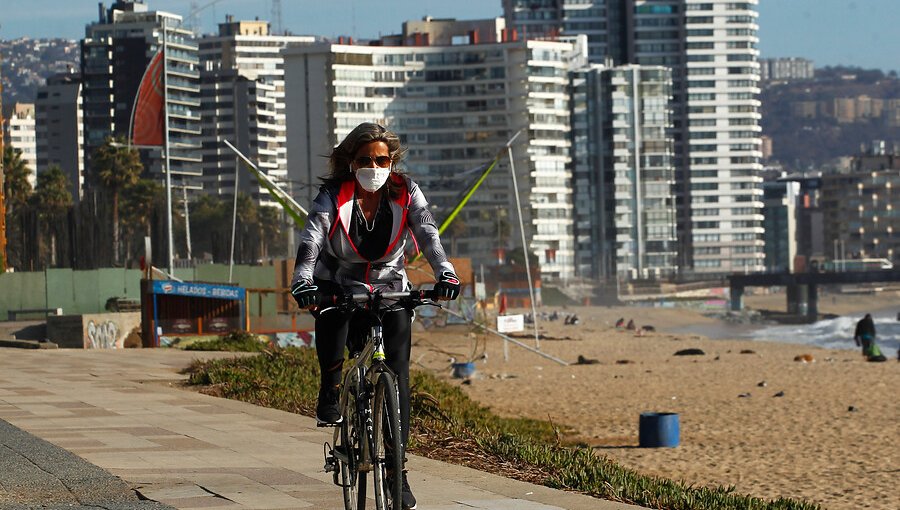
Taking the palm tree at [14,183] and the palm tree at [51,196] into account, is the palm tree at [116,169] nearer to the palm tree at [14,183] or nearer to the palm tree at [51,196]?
the palm tree at [51,196]

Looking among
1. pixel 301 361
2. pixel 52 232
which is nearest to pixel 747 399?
pixel 301 361

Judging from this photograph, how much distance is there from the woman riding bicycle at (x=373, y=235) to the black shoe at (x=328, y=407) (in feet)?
1.59

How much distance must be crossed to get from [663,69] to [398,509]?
593 feet

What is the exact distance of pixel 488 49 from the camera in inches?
6831

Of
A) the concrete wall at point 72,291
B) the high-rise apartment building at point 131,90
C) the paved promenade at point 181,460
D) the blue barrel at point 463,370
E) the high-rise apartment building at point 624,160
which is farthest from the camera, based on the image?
the high-rise apartment building at point 131,90

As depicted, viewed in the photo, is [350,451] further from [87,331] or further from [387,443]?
[87,331]

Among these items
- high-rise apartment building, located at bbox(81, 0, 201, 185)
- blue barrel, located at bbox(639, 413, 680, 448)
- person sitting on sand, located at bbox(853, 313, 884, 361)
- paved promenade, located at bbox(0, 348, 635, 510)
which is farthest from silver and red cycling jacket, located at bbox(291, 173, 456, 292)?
high-rise apartment building, located at bbox(81, 0, 201, 185)

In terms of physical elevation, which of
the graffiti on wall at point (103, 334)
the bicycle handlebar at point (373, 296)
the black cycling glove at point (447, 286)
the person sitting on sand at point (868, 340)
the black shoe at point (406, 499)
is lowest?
the person sitting on sand at point (868, 340)

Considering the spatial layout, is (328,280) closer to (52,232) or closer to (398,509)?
(398,509)

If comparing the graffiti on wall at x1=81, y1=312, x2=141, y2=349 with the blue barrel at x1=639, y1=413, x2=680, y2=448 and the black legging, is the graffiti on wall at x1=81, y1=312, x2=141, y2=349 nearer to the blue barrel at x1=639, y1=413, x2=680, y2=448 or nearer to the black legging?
the blue barrel at x1=639, y1=413, x2=680, y2=448

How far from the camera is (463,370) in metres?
35.4

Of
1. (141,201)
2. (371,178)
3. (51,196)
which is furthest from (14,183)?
(371,178)

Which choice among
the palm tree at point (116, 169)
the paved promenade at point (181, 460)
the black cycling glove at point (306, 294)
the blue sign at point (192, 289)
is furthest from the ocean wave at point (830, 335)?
the black cycling glove at point (306, 294)

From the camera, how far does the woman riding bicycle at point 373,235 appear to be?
6996 mm
